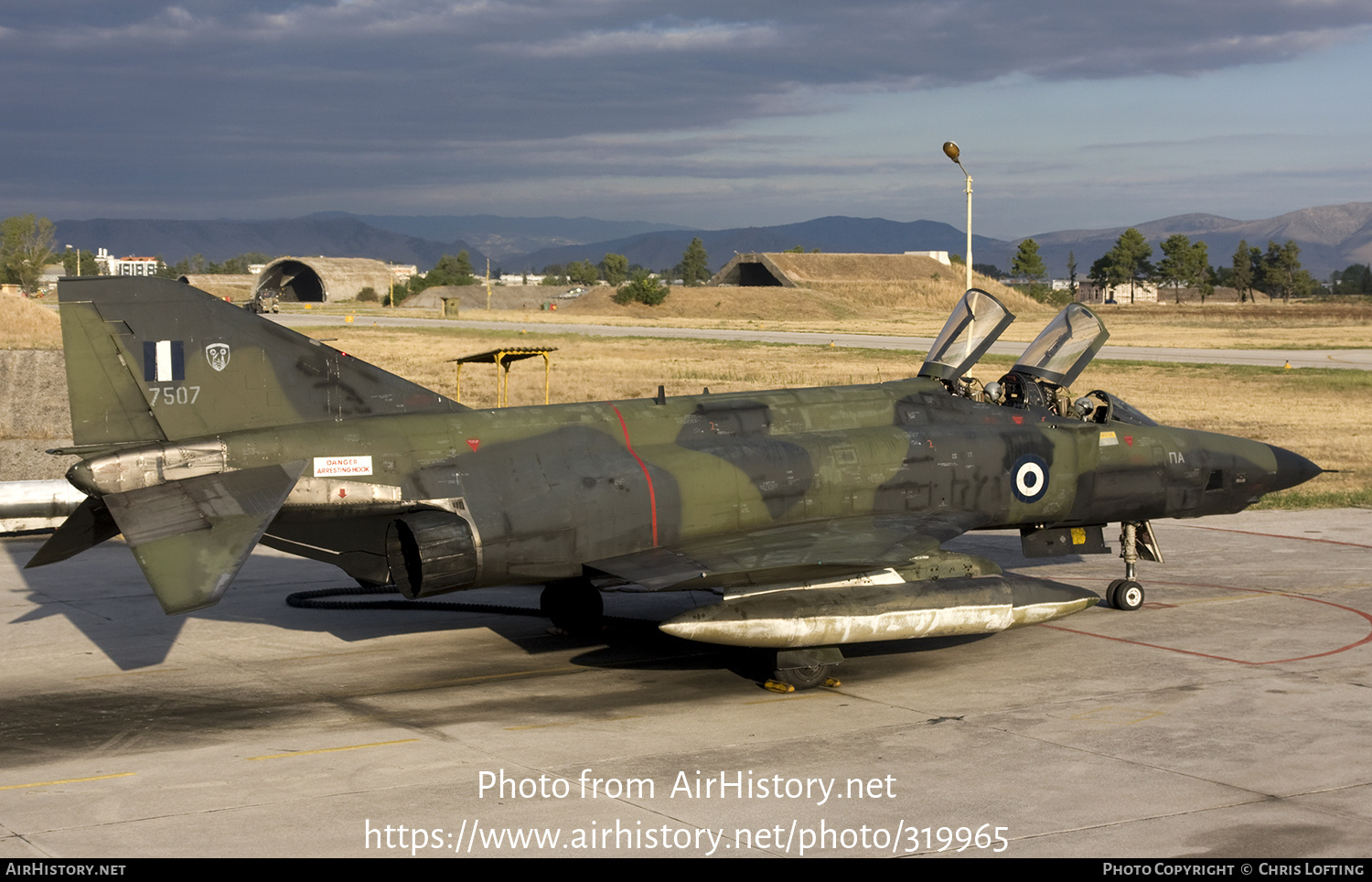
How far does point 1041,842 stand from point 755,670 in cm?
522

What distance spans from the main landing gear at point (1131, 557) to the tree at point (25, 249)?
9977 cm

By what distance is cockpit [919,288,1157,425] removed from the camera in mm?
15789

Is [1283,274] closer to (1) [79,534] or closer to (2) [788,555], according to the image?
(2) [788,555]

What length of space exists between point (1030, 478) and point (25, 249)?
397 feet

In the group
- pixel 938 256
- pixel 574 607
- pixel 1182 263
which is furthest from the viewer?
pixel 938 256

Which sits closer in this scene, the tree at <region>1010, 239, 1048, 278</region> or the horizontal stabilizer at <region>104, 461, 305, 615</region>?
the horizontal stabilizer at <region>104, 461, 305, 615</region>

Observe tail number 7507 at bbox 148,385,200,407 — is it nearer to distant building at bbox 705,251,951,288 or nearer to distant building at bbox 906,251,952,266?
distant building at bbox 705,251,951,288

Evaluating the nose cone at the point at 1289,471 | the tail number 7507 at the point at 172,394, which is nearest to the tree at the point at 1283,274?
the nose cone at the point at 1289,471

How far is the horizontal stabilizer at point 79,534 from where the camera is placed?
12609 mm

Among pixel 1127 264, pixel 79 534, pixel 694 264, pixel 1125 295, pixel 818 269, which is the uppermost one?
pixel 694 264

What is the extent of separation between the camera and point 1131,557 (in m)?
16.3

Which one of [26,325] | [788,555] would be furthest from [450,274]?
[788,555]

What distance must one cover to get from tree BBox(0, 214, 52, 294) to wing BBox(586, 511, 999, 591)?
326 ft

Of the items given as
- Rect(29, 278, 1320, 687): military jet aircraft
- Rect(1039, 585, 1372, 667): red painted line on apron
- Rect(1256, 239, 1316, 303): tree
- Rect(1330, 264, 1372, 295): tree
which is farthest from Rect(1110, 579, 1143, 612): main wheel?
Rect(1330, 264, 1372, 295): tree
